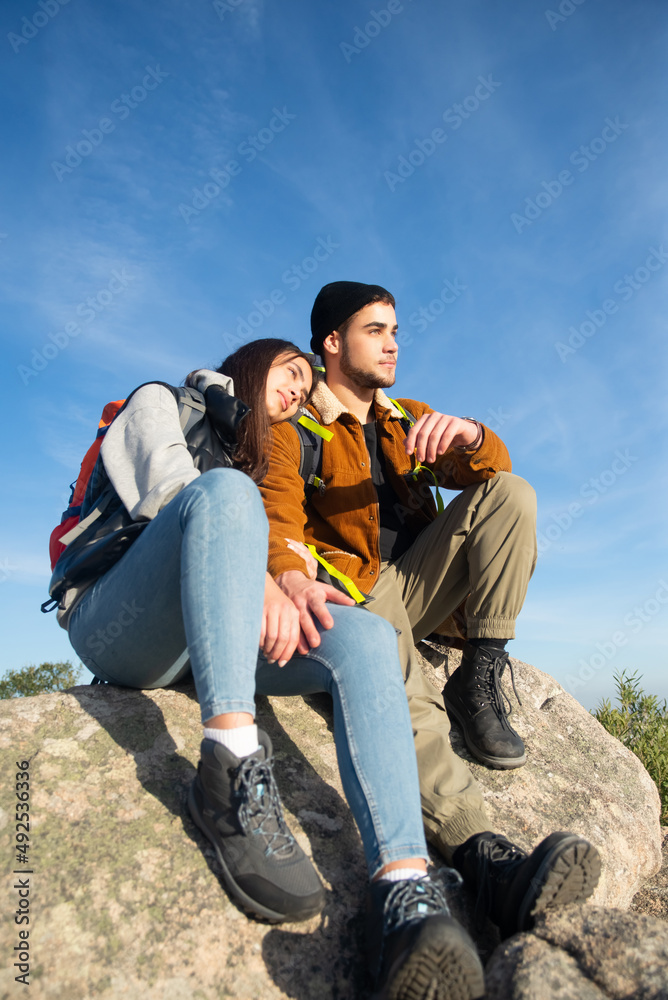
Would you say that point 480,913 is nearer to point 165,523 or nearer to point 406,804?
point 406,804

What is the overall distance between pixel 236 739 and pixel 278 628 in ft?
1.45

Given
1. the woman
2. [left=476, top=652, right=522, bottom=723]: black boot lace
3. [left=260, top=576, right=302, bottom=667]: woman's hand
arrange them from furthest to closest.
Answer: [left=476, top=652, right=522, bottom=723]: black boot lace, [left=260, top=576, right=302, bottom=667]: woman's hand, the woman

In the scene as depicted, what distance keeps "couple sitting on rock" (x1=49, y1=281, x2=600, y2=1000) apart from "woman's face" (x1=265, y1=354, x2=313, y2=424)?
1cm

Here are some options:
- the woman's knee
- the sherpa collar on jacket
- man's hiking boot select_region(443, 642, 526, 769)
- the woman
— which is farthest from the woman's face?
man's hiking boot select_region(443, 642, 526, 769)

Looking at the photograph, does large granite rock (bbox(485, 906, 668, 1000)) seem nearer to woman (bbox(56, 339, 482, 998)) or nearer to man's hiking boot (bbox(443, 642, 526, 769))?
woman (bbox(56, 339, 482, 998))

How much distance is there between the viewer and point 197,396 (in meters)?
2.79

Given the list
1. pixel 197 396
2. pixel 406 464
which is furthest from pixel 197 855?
pixel 406 464

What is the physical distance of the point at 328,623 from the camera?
2.25m

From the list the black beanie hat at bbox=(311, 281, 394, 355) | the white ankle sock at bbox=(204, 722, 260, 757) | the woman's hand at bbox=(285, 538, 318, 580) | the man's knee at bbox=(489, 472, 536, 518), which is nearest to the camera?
the white ankle sock at bbox=(204, 722, 260, 757)

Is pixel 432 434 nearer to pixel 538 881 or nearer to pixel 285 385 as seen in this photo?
pixel 285 385

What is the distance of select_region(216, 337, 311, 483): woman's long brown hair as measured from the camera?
307cm

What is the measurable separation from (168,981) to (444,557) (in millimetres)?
2274

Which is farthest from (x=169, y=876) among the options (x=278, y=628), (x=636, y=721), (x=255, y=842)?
(x=636, y=721)

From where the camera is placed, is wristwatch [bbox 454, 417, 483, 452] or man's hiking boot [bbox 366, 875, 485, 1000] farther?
wristwatch [bbox 454, 417, 483, 452]
